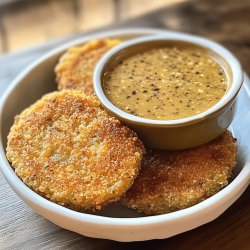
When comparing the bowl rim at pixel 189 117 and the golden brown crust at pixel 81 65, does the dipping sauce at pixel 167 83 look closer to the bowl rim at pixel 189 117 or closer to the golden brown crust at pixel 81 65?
the bowl rim at pixel 189 117

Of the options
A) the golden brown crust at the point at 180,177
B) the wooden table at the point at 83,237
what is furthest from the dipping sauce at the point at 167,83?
the wooden table at the point at 83,237

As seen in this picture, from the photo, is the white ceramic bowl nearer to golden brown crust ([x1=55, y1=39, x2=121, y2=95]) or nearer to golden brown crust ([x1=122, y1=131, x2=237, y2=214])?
golden brown crust ([x1=122, y1=131, x2=237, y2=214])

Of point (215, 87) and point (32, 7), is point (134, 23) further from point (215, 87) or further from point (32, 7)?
point (32, 7)

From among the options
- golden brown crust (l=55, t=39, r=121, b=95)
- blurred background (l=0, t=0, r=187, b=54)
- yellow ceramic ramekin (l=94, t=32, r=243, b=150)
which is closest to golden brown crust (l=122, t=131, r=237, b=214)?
yellow ceramic ramekin (l=94, t=32, r=243, b=150)

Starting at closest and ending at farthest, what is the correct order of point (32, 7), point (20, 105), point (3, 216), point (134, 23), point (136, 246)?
point (136, 246), point (3, 216), point (20, 105), point (134, 23), point (32, 7)

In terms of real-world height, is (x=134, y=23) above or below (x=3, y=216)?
above

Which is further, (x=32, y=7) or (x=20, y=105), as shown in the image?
(x=32, y=7)

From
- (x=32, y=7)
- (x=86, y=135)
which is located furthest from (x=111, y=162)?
(x=32, y=7)
